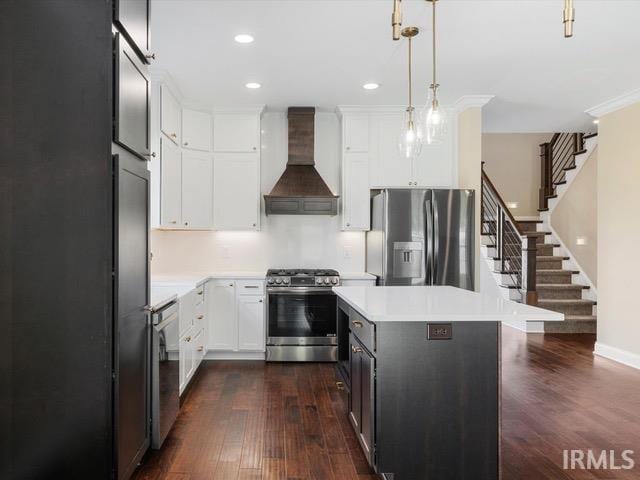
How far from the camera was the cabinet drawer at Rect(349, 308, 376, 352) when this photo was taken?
7.52ft

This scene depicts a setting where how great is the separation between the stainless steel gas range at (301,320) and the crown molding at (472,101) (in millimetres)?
2327

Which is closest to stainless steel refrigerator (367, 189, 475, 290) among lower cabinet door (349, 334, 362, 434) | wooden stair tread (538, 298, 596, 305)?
lower cabinet door (349, 334, 362, 434)

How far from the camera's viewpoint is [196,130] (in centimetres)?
503

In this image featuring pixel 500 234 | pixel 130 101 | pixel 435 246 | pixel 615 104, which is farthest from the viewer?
pixel 500 234

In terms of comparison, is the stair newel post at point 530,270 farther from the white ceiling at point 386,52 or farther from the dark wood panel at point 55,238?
the dark wood panel at point 55,238

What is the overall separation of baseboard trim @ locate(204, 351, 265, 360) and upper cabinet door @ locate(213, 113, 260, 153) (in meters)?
2.24

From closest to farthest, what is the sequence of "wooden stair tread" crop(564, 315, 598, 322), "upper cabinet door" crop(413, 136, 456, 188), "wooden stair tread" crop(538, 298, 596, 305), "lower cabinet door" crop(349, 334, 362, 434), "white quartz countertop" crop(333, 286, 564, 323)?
"white quartz countertop" crop(333, 286, 564, 323) → "lower cabinet door" crop(349, 334, 362, 434) → "upper cabinet door" crop(413, 136, 456, 188) → "wooden stair tread" crop(564, 315, 598, 322) → "wooden stair tread" crop(538, 298, 596, 305)

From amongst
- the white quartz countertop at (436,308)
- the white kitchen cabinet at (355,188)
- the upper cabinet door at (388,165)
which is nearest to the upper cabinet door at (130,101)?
the white quartz countertop at (436,308)

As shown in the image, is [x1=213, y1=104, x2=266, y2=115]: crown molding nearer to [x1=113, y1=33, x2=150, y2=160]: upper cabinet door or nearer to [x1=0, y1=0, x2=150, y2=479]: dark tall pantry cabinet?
[x1=113, y1=33, x2=150, y2=160]: upper cabinet door

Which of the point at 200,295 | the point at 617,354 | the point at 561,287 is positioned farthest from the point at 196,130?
the point at 561,287

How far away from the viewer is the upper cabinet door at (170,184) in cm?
433

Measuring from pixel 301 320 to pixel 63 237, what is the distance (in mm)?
3111

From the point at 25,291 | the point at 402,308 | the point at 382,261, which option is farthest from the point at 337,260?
the point at 25,291

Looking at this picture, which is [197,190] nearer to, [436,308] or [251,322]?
[251,322]
